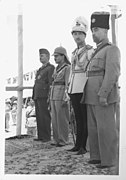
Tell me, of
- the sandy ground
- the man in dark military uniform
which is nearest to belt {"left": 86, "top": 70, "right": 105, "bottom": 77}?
the man in dark military uniform

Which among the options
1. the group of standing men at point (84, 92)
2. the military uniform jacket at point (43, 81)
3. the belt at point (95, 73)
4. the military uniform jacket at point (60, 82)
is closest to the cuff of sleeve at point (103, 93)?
the group of standing men at point (84, 92)

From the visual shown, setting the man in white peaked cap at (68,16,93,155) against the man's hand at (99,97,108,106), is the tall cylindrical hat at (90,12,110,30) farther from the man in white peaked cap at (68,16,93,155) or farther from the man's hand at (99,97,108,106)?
the man's hand at (99,97,108,106)

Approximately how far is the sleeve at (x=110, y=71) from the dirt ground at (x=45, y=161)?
395mm

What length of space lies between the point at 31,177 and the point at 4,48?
85cm

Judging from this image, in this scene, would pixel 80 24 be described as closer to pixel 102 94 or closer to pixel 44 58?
pixel 44 58

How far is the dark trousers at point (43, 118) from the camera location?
103 inches

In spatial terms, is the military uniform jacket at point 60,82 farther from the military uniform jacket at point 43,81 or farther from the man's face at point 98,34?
the man's face at point 98,34

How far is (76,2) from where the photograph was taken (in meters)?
2.56

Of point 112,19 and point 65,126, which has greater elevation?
point 112,19

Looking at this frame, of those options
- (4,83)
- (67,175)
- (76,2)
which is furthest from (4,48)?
(67,175)

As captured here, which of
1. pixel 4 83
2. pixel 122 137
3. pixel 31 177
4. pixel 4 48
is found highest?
pixel 4 48

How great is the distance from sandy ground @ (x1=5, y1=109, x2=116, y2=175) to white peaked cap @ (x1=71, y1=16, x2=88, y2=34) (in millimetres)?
687

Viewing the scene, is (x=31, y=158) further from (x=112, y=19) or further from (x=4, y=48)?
(x=112, y=19)

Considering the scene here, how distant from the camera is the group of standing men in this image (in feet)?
8.29
